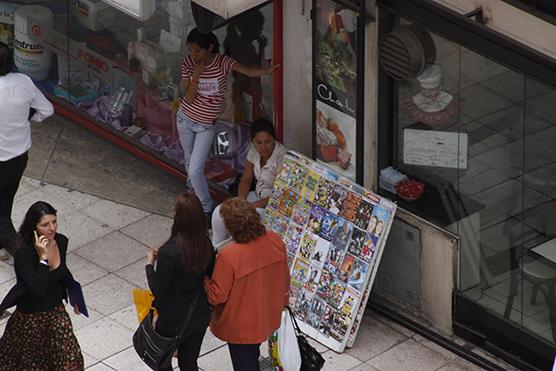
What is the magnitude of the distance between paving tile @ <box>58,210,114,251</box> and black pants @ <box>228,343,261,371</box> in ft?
8.40

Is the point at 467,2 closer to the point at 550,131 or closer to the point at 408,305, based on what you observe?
the point at 550,131

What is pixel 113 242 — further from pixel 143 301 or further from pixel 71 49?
pixel 71 49

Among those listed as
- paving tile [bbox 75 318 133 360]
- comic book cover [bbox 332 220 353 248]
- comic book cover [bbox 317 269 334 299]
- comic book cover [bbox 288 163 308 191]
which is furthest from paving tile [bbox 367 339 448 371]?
paving tile [bbox 75 318 133 360]

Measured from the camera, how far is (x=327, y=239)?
959 centimetres

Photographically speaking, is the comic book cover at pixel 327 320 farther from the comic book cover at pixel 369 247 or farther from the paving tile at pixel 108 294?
the paving tile at pixel 108 294

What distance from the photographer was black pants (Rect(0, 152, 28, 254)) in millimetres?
10016

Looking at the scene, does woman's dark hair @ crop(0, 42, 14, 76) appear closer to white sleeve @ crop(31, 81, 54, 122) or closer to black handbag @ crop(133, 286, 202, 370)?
white sleeve @ crop(31, 81, 54, 122)

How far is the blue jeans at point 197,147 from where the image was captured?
1068cm

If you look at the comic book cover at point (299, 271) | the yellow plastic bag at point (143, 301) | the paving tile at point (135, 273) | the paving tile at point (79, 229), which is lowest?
the paving tile at point (79, 229)

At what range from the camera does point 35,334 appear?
846cm

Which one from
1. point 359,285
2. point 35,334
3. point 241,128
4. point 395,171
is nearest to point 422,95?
point 395,171

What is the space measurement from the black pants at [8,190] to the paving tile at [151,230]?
93 centimetres

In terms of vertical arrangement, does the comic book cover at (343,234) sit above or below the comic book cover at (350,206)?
below

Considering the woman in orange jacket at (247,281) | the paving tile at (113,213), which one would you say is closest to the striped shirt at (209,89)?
the paving tile at (113,213)
